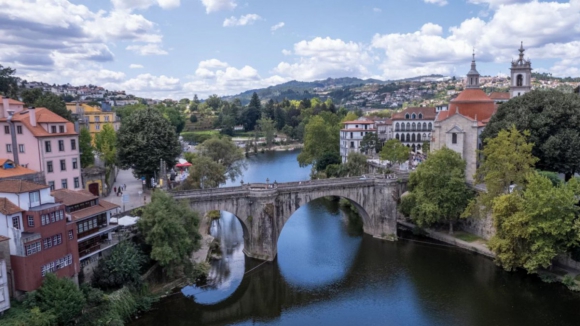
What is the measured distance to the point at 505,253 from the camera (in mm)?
36656

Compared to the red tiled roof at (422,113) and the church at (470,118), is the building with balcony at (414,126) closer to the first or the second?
the red tiled roof at (422,113)

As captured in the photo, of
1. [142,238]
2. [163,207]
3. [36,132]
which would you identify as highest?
[36,132]

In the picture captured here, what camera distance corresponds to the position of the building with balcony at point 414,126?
266 ft

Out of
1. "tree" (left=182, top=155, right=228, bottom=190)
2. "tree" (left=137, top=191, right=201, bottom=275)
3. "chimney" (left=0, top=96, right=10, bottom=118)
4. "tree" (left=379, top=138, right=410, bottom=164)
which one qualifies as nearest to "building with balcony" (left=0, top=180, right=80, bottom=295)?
"tree" (left=137, top=191, right=201, bottom=275)

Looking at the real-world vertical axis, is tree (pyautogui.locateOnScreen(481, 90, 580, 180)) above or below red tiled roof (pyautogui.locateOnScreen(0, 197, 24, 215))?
above

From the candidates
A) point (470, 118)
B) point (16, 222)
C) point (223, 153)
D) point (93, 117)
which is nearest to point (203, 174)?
point (223, 153)

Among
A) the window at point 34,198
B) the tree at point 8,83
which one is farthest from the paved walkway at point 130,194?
the tree at point 8,83

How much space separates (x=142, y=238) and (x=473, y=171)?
119 feet

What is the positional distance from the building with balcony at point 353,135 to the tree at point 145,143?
127ft

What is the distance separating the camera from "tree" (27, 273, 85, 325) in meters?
25.2

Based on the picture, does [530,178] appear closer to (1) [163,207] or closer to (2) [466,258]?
(2) [466,258]

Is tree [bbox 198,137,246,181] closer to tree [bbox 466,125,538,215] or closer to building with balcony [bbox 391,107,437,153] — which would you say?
tree [bbox 466,125,538,215]

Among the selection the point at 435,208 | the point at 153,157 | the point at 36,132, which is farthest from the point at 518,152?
the point at 36,132

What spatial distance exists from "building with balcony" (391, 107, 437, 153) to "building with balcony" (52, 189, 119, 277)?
60.6m
